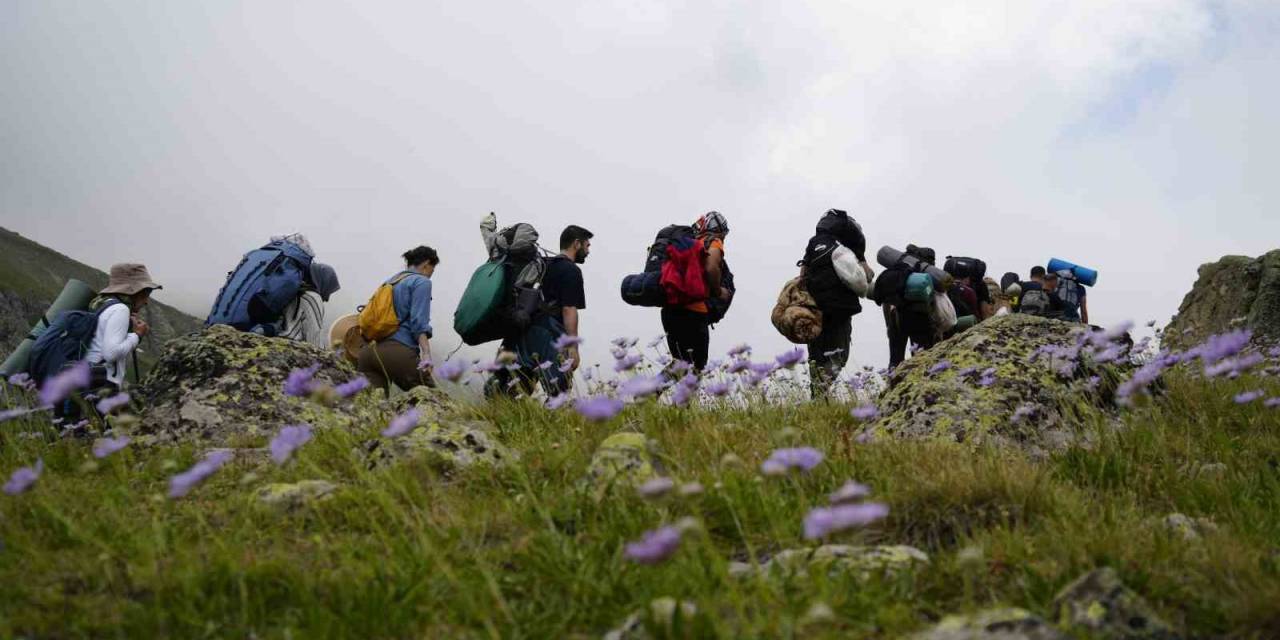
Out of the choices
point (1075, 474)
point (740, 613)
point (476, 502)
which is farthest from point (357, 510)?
point (1075, 474)

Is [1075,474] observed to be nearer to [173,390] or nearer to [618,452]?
[618,452]

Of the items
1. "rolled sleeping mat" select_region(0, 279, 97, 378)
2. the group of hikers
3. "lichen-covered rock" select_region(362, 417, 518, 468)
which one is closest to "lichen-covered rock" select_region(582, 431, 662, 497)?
"lichen-covered rock" select_region(362, 417, 518, 468)

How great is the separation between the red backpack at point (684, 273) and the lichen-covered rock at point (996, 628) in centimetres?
Result: 567

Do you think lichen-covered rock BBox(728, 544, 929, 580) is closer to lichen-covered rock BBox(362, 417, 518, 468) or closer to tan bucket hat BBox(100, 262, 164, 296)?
lichen-covered rock BBox(362, 417, 518, 468)

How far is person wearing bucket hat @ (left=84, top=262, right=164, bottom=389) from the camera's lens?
634 centimetres

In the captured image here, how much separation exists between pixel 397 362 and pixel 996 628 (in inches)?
241

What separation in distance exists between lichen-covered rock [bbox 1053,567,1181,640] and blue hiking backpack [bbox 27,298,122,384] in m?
6.49

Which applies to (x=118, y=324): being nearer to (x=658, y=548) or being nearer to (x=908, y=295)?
(x=658, y=548)

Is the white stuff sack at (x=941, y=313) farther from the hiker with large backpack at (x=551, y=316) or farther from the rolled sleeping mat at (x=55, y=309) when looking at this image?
the rolled sleeping mat at (x=55, y=309)

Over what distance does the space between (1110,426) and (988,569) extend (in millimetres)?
3047

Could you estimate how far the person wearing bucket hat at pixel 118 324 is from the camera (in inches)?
250

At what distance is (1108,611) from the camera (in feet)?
7.45

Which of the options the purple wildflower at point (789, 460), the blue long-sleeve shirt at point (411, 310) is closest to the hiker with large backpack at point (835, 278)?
the blue long-sleeve shirt at point (411, 310)

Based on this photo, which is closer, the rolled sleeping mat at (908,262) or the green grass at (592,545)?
the green grass at (592,545)
